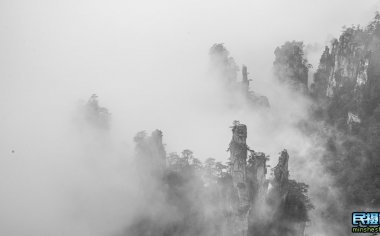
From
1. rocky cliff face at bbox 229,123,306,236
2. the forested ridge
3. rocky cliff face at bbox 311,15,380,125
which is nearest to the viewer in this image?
rocky cliff face at bbox 229,123,306,236

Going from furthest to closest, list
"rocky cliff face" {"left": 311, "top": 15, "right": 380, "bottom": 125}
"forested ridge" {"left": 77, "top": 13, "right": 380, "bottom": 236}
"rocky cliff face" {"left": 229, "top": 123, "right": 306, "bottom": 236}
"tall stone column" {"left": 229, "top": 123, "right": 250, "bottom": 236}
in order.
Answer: "rocky cliff face" {"left": 311, "top": 15, "right": 380, "bottom": 125} → "forested ridge" {"left": 77, "top": 13, "right": 380, "bottom": 236} → "rocky cliff face" {"left": 229, "top": 123, "right": 306, "bottom": 236} → "tall stone column" {"left": 229, "top": 123, "right": 250, "bottom": 236}

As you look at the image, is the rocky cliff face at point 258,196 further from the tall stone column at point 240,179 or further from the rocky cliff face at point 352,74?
the rocky cliff face at point 352,74

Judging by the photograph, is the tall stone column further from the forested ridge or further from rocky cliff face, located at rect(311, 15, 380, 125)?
rocky cliff face, located at rect(311, 15, 380, 125)

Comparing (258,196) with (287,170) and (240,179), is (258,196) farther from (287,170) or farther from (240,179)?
(287,170)

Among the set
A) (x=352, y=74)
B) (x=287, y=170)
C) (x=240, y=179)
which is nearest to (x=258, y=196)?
(x=240, y=179)

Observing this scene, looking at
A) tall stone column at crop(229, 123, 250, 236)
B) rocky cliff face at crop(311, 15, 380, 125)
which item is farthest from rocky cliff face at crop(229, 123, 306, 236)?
rocky cliff face at crop(311, 15, 380, 125)

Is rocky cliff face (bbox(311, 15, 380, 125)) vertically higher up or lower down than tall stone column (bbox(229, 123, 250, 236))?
higher up

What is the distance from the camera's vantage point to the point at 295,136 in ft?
389

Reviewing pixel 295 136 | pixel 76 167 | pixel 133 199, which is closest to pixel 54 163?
pixel 76 167

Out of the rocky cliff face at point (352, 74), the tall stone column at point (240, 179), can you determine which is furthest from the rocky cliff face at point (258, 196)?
the rocky cliff face at point (352, 74)

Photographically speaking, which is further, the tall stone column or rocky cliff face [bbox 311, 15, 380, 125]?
rocky cliff face [bbox 311, 15, 380, 125]

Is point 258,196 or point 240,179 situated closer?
point 240,179

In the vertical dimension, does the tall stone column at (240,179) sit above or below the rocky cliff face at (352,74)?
below

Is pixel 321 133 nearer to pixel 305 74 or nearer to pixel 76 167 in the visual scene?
pixel 305 74
